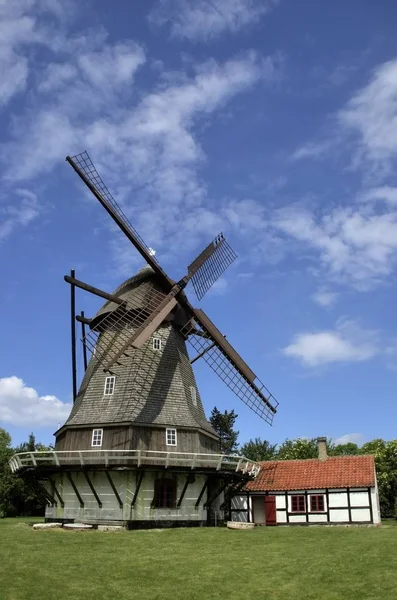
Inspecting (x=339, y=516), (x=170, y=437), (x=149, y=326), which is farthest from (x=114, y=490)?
(x=339, y=516)

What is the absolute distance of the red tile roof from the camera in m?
25.6

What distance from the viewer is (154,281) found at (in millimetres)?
27141

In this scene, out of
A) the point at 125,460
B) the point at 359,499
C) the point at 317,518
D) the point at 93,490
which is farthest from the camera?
the point at 317,518

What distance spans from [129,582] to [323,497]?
14873mm

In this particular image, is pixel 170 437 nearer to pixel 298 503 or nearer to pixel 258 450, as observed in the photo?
pixel 298 503

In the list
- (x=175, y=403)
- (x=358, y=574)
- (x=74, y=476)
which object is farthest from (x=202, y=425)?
(x=358, y=574)

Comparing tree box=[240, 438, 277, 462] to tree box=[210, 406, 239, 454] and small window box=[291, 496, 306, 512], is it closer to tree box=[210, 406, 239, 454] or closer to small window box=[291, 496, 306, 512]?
tree box=[210, 406, 239, 454]

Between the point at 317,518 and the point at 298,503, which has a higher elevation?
the point at 298,503

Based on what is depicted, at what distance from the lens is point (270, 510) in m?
26.7

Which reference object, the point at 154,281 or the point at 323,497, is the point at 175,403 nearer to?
the point at 154,281

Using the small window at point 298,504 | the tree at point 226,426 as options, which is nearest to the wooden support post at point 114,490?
the small window at point 298,504

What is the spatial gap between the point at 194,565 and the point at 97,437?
32.5ft

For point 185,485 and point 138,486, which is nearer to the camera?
point 138,486

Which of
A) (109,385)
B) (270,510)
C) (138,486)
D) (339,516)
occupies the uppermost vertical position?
(109,385)
